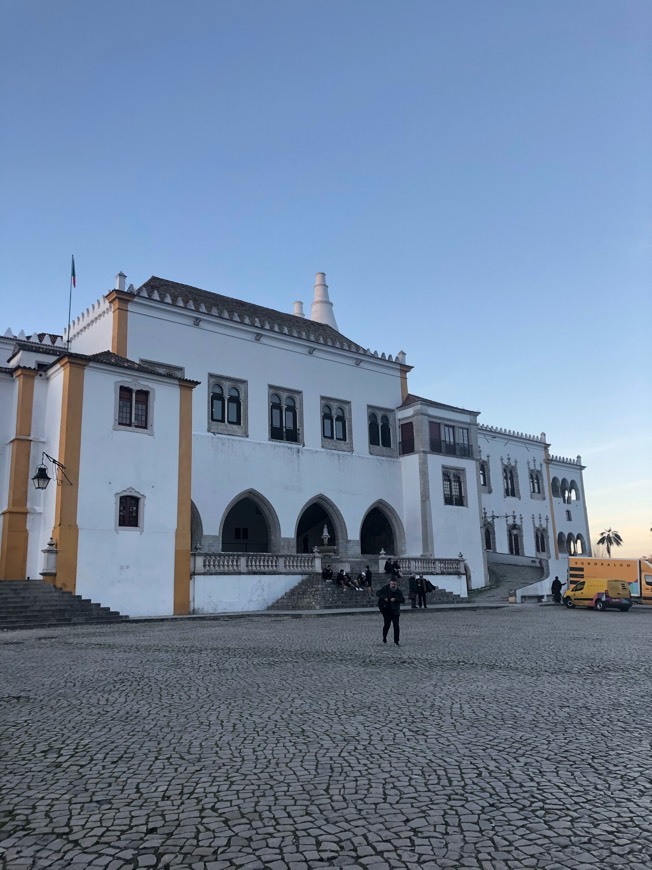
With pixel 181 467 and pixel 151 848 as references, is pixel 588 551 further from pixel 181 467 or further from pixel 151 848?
pixel 151 848

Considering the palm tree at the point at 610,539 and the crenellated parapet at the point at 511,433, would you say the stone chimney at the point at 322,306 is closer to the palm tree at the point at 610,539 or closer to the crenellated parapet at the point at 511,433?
the crenellated parapet at the point at 511,433

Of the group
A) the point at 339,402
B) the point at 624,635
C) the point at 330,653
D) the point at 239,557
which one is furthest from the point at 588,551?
the point at 330,653

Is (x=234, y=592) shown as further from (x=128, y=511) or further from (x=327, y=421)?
(x=327, y=421)

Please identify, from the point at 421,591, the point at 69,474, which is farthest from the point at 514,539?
the point at 69,474

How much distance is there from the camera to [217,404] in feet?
108

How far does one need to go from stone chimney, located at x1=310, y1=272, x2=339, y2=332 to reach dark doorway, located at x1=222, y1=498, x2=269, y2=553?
599 inches

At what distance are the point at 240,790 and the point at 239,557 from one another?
72.2ft

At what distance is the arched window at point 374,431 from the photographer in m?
39.3

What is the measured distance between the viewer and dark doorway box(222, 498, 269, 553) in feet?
126

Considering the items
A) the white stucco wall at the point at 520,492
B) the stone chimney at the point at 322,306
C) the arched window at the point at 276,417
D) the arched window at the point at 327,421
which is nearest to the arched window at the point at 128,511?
the arched window at the point at 276,417

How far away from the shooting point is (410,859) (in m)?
3.33

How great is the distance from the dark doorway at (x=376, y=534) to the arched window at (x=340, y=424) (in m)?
4.66

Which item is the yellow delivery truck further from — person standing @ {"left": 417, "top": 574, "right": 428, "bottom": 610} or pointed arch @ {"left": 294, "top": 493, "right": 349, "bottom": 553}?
pointed arch @ {"left": 294, "top": 493, "right": 349, "bottom": 553}

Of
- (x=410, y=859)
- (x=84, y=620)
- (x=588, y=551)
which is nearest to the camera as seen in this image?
(x=410, y=859)
